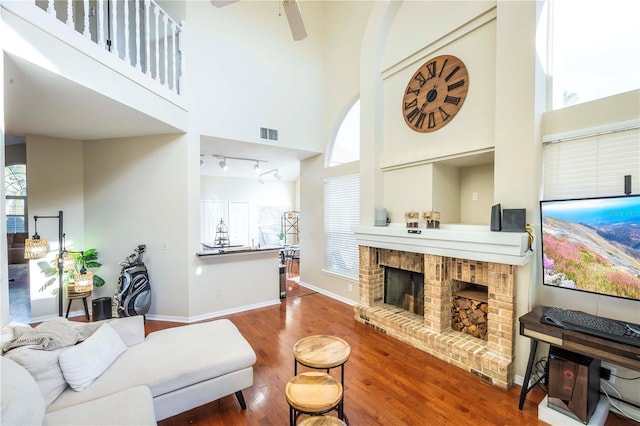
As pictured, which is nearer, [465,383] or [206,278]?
[465,383]

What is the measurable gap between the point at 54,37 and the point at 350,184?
393 cm

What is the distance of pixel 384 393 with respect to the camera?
239cm

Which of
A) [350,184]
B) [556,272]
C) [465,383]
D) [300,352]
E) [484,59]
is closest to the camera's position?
[300,352]

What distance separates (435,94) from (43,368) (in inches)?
172

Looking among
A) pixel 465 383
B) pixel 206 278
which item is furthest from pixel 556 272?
pixel 206 278

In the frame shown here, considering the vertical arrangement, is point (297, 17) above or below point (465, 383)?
above

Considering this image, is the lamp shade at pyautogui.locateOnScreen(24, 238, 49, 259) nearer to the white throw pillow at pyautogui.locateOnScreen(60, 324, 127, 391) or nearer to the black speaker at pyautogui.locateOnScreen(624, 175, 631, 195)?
the white throw pillow at pyautogui.locateOnScreen(60, 324, 127, 391)

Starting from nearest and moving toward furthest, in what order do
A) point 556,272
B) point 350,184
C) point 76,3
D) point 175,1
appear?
point 556,272 < point 175,1 < point 76,3 < point 350,184

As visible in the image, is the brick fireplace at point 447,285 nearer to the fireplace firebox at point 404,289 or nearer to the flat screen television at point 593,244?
the fireplace firebox at point 404,289

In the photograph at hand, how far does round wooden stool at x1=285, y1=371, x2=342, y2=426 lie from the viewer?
1.59 meters

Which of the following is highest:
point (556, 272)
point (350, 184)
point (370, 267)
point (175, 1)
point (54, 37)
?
point (175, 1)

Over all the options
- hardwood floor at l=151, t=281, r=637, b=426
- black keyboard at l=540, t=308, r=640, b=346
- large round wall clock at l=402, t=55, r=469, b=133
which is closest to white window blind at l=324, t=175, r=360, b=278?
large round wall clock at l=402, t=55, r=469, b=133

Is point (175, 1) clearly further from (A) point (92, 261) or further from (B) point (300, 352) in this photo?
(B) point (300, 352)

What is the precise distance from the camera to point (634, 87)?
7.06 ft
